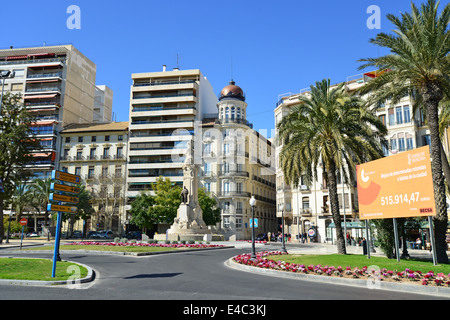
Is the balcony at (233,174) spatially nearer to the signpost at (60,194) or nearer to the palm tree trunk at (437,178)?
the palm tree trunk at (437,178)

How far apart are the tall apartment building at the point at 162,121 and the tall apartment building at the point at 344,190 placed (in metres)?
17.3

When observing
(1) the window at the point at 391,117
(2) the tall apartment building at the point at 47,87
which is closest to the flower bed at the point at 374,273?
(1) the window at the point at 391,117

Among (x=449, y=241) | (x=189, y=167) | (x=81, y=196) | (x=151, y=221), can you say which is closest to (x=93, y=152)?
(x=81, y=196)

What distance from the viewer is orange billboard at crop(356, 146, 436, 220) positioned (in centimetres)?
1445

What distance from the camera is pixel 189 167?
126 ft

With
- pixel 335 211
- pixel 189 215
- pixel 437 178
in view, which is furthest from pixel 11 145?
pixel 437 178

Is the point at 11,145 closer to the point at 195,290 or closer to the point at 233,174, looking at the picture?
the point at 233,174

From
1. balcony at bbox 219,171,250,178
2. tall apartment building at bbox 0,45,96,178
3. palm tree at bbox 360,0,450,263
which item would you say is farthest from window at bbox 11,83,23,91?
palm tree at bbox 360,0,450,263

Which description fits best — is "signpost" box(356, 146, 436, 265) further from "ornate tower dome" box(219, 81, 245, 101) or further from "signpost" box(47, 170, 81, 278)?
"ornate tower dome" box(219, 81, 245, 101)

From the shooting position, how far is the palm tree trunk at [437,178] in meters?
16.5

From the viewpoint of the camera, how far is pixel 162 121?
66.9 m

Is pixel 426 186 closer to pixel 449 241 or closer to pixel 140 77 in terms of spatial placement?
pixel 449 241

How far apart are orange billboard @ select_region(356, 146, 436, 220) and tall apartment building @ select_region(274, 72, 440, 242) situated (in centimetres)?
2044
